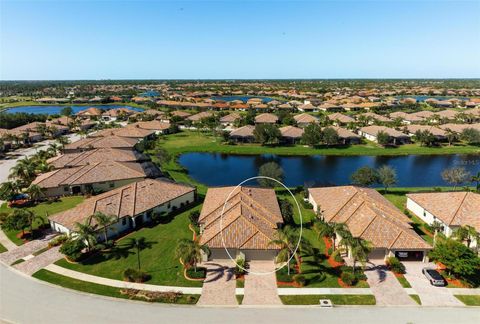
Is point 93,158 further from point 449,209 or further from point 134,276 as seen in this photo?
point 449,209

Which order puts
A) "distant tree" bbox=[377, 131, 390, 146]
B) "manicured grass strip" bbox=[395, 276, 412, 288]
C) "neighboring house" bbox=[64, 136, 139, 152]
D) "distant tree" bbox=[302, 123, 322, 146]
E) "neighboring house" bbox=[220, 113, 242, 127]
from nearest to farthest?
1. "manicured grass strip" bbox=[395, 276, 412, 288]
2. "neighboring house" bbox=[64, 136, 139, 152]
3. "distant tree" bbox=[302, 123, 322, 146]
4. "distant tree" bbox=[377, 131, 390, 146]
5. "neighboring house" bbox=[220, 113, 242, 127]

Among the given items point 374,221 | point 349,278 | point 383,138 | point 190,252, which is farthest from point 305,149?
point 190,252

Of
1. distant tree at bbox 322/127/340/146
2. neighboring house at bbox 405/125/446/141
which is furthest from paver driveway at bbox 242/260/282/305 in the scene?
neighboring house at bbox 405/125/446/141

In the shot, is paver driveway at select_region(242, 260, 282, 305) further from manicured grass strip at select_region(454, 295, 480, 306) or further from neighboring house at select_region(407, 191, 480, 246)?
neighboring house at select_region(407, 191, 480, 246)

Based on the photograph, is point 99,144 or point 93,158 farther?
point 99,144

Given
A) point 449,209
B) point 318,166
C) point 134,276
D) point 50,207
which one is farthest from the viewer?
point 318,166

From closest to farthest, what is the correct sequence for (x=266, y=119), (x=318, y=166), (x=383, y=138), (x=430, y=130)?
(x=318, y=166)
(x=383, y=138)
(x=430, y=130)
(x=266, y=119)

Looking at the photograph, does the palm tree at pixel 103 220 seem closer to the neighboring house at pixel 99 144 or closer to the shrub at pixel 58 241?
the shrub at pixel 58 241
